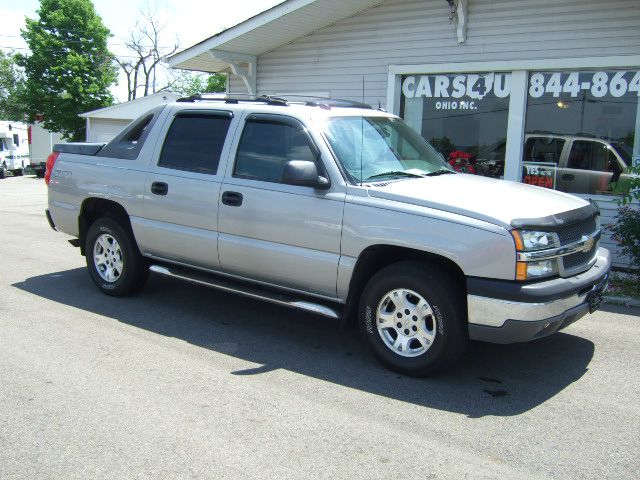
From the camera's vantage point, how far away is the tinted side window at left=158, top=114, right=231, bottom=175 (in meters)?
5.88

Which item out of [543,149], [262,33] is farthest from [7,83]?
[543,149]

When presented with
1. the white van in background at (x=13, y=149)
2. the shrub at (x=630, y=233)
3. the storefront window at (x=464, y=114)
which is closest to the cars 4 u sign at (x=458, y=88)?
the storefront window at (x=464, y=114)

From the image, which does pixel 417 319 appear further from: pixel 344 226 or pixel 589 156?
pixel 589 156

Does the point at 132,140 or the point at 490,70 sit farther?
the point at 490,70

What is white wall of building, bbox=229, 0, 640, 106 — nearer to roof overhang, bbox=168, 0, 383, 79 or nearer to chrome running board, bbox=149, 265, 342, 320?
roof overhang, bbox=168, 0, 383, 79

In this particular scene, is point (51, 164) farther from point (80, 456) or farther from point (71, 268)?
point (80, 456)

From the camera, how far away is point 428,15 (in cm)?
1049

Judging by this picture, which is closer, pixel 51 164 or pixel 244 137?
pixel 244 137

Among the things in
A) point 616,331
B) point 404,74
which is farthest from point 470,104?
point 616,331

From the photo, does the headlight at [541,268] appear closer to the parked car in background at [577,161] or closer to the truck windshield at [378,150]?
the truck windshield at [378,150]

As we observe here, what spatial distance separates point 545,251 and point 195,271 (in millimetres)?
3251

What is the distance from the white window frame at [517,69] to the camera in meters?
8.93

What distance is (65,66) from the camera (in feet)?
124

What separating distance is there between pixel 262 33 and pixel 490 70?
4090 mm
